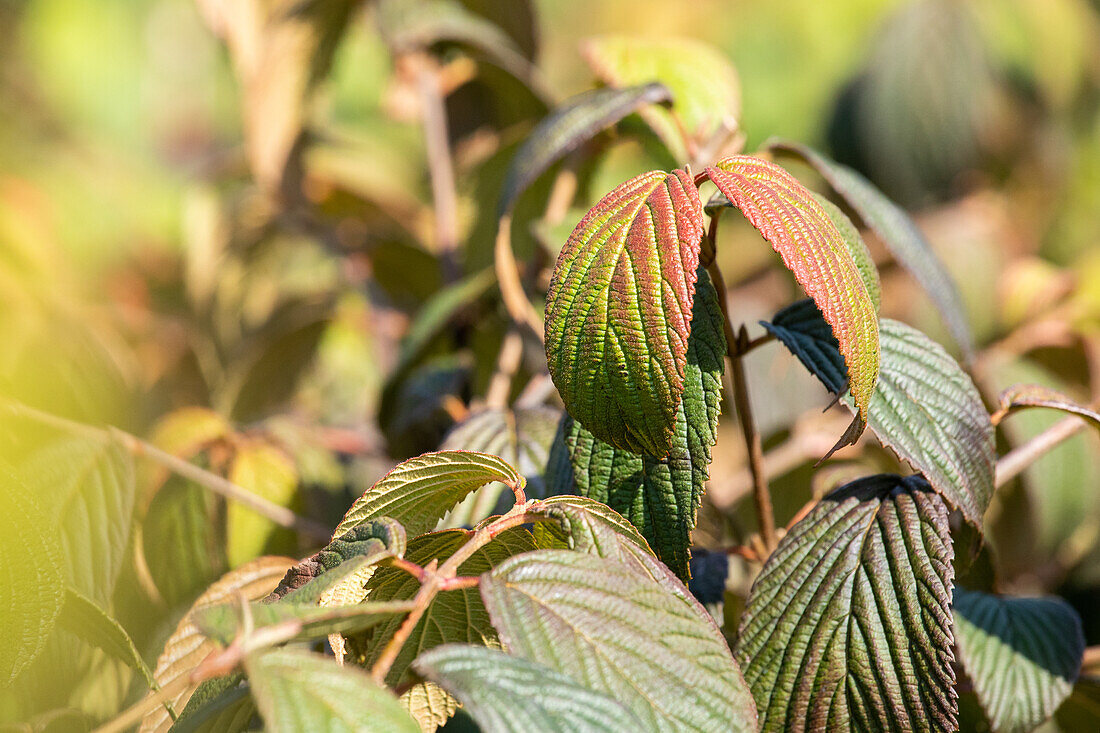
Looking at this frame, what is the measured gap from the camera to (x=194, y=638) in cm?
45

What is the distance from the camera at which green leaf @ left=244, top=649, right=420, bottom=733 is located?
24 centimetres

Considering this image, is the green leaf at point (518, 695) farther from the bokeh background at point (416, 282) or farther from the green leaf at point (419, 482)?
the bokeh background at point (416, 282)

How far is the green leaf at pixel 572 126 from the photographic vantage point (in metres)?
0.49

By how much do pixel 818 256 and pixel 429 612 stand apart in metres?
0.20

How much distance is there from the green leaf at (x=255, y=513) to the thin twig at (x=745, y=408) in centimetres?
34

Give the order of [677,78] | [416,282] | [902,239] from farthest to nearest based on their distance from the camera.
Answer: [416,282] → [677,78] → [902,239]

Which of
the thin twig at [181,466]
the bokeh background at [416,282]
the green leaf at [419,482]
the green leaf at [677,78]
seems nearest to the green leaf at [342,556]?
the green leaf at [419,482]

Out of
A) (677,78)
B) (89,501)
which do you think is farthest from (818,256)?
(89,501)

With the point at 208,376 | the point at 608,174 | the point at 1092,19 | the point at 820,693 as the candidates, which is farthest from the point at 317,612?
the point at 1092,19

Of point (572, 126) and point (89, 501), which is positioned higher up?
point (572, 126)

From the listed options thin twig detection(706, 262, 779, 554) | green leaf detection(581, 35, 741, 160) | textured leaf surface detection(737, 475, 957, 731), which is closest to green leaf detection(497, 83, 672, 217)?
green leaf detection(581, 35, 741, 160)

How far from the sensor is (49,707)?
486mm

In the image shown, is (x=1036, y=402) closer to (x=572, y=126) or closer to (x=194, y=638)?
(x=572, y=126)

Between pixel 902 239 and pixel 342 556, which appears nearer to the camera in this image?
pixel 342 556
